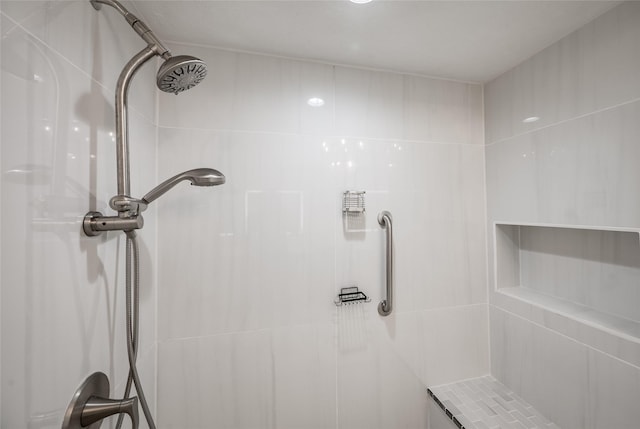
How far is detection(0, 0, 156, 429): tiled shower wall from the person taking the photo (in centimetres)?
47

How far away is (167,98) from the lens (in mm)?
1074

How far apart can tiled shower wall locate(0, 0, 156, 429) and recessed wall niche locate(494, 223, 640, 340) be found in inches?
64.6

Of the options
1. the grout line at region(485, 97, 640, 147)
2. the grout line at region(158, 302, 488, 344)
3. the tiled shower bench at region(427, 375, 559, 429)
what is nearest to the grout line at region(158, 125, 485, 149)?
the grout line at region(485, 97, 640, 147)

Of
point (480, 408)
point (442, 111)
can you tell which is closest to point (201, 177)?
point (442, 111)

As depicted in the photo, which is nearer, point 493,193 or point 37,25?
point 37,25

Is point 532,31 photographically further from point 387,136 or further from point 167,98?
point 167,98

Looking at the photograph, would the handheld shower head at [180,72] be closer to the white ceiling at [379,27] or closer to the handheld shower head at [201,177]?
the handheld shower head at [201,177]

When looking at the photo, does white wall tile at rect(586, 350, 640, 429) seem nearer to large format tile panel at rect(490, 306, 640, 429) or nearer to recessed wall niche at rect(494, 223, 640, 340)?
large format tile panel at rect(490, 306, 640, 429)

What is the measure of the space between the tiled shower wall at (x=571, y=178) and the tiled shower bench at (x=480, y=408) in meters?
0.06

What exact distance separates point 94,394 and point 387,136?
1422 millimetres

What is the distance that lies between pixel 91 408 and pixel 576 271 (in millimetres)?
1807

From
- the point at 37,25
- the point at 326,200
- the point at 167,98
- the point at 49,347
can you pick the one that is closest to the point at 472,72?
the point at 326,200

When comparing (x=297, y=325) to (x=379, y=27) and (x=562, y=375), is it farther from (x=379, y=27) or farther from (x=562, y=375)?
(x=379, y=27)

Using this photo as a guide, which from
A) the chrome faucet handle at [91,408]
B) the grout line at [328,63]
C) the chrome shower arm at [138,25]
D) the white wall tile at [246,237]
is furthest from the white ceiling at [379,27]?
the chrome faucet handle at [91,408]
